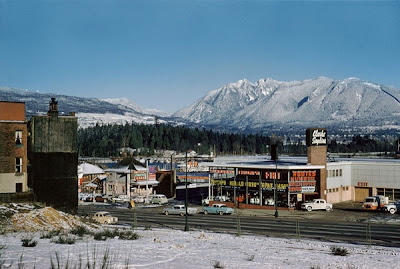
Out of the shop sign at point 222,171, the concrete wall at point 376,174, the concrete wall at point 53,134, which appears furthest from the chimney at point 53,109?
the concrete wall at point 376,174

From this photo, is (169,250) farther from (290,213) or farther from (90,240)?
(290,213)

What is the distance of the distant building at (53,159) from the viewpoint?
1857 inches

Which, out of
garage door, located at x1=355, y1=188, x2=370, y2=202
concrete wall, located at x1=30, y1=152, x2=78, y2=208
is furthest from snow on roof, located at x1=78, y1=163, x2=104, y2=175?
concrete wall, located at x1=30, y1=152, x2=78, y2=208

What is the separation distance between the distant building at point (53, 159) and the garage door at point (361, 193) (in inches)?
1918

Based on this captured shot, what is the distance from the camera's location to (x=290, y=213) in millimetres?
63156

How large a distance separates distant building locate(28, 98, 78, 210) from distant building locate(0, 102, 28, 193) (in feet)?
3.27

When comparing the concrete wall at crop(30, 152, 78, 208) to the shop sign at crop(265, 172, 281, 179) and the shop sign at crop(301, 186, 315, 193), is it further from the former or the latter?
the shop sign at crop(301, 186, 315, 193)

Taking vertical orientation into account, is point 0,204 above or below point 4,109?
below

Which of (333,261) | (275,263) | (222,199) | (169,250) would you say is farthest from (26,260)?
(222,199)

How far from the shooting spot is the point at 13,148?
4603 centimetres

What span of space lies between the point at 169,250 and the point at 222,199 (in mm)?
54415

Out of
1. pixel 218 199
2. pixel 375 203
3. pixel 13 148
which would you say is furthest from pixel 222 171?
pixel 13 148

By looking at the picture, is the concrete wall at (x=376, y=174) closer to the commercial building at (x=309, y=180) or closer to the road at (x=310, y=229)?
the commercial building at (x=309, y=180)

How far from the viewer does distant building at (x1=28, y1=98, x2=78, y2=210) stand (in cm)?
4716
